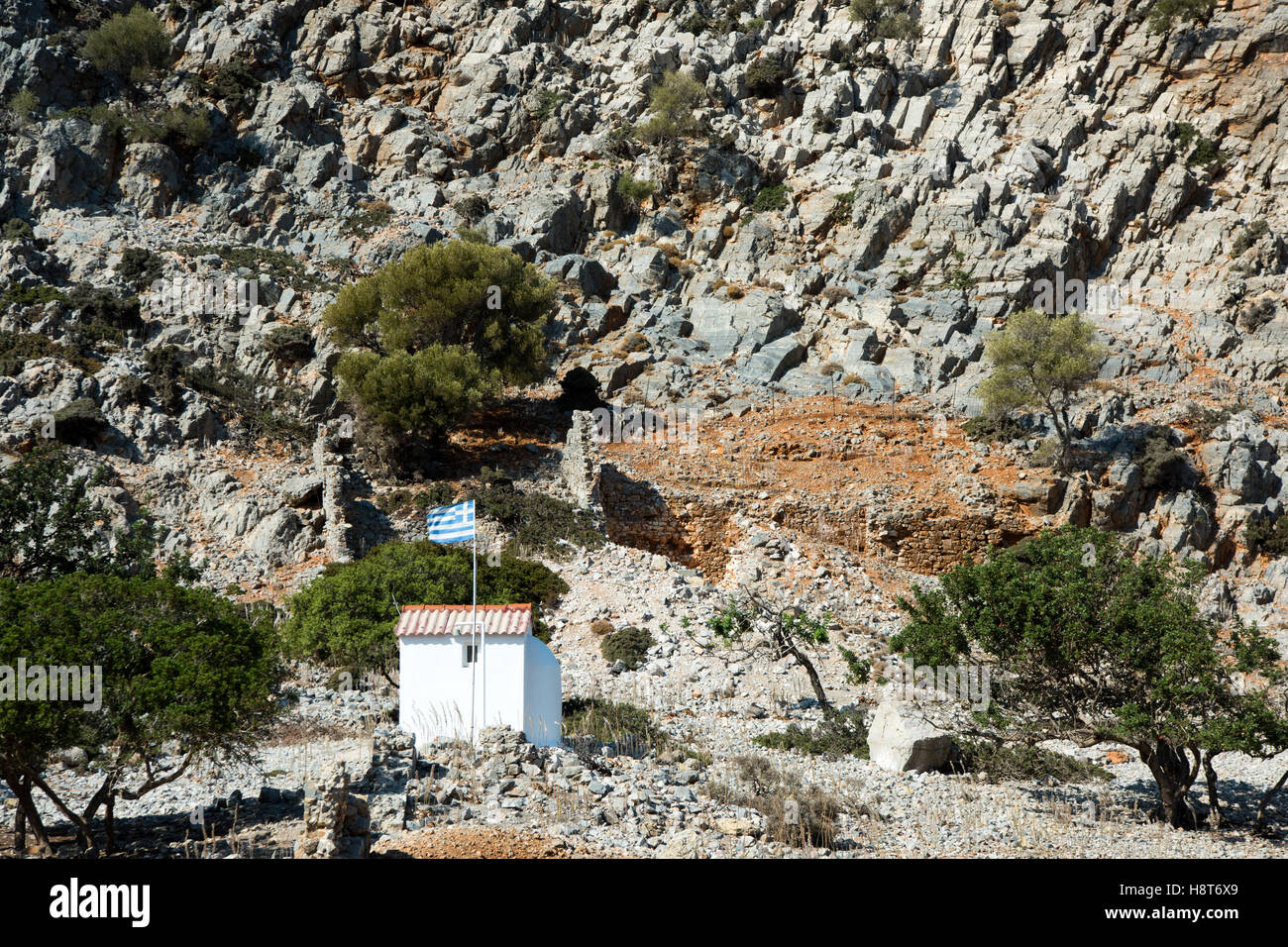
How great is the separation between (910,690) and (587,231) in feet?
108

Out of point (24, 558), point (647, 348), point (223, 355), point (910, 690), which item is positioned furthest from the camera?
point (647, 348)

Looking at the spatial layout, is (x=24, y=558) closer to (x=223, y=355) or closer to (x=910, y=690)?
(x=223, y=355)

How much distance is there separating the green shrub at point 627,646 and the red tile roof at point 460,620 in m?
7.59

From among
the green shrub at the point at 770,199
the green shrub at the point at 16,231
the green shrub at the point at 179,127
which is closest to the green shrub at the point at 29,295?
the green shrub at the point at 16,231

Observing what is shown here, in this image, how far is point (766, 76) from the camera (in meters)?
55.8

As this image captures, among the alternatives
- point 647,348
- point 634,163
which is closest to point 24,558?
point 647,348

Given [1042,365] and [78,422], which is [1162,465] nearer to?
[1042,365]

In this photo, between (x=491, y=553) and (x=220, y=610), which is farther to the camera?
(x=491, y=553)

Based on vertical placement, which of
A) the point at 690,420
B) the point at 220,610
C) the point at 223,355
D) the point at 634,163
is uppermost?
the point at 634,163

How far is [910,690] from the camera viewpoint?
80.4 ft

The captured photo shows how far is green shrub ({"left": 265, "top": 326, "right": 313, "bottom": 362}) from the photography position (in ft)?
→ 125

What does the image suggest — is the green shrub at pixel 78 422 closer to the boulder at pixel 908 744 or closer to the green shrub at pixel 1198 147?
the boulder at pixel 908 744
